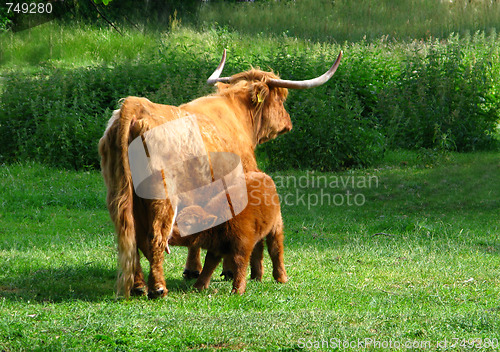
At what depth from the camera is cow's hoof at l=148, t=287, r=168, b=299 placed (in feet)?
17.0

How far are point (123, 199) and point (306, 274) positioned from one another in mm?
2382

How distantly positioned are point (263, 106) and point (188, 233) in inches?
87.8

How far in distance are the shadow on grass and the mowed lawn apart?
2 centimetres

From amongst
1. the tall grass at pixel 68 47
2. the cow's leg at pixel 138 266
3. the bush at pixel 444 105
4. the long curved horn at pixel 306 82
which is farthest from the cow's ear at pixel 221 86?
the tall grass at pixel 68 47

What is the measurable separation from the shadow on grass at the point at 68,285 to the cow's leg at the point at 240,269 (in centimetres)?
44

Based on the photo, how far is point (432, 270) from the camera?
6.70 metres

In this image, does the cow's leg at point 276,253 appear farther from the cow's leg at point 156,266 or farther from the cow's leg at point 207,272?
the cow's leg at point 156,266

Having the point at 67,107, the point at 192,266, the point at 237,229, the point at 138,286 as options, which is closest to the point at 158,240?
the point at 138,286

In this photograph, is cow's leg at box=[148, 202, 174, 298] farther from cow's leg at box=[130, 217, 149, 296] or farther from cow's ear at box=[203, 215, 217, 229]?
cow's ear at box=[203, 215, 217, 229]

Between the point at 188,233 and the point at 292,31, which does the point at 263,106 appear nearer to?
the point at 188,233

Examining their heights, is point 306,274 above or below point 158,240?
below

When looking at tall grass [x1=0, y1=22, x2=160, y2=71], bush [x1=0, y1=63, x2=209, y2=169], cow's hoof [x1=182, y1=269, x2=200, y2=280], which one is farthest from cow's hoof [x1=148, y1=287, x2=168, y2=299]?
tall grass [x1=0, y1=22, x2=160, y2=71]

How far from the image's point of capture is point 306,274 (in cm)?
654

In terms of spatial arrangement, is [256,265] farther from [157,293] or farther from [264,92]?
[264,92]
